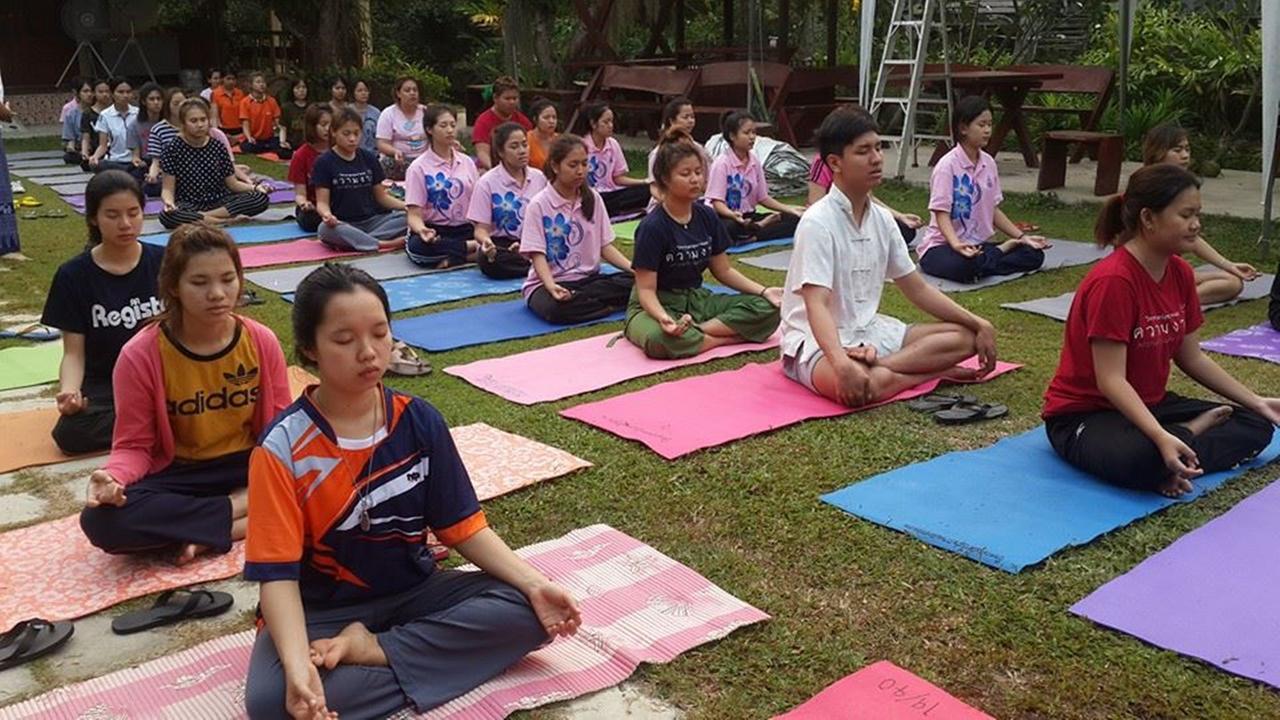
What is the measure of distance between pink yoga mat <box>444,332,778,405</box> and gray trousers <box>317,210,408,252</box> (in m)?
2.96

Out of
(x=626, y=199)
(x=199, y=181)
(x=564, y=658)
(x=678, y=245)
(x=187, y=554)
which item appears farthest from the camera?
(x=626, y=199)

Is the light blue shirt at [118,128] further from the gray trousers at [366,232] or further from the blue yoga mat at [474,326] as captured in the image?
the blue yoga mat at [474,326]

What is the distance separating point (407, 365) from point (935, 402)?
2.20 m

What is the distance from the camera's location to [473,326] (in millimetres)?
5809

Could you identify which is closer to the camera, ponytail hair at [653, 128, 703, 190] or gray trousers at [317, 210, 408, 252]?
ponytail hair at [653, 128, 703, 190]

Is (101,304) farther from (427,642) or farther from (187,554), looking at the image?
(427,642)

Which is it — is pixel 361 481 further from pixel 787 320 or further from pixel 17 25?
pixel 17 25

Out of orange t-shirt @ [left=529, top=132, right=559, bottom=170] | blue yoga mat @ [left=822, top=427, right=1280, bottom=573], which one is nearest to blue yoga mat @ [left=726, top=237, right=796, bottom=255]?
orange t-shirt @ [left=529, top=132, right=559, bottom=170]

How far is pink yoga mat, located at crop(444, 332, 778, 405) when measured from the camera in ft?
15.4

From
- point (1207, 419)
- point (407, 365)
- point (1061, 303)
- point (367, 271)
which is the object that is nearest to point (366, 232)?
point (367, 271)

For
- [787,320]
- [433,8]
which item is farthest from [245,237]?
[433,8]

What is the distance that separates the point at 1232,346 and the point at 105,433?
4504mm

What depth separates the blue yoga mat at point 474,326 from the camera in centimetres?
554

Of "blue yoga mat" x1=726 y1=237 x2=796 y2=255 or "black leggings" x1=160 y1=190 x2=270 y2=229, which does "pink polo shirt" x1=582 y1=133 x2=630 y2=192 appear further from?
"black leggings" x1=160 y1=190 x2=270 y2=229
